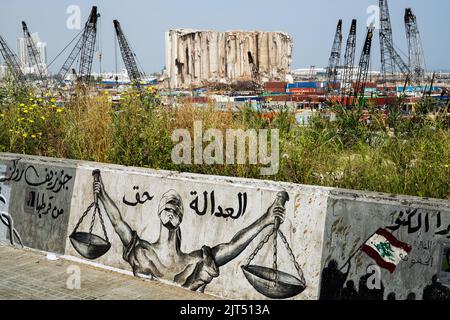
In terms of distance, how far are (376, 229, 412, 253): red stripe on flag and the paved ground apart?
1.96m

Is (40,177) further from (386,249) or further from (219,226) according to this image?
(386,249)

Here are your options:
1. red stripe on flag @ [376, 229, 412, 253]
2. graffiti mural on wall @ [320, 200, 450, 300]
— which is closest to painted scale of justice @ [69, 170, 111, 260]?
graffiti mural on wall @ [320, 200, 450, 300]

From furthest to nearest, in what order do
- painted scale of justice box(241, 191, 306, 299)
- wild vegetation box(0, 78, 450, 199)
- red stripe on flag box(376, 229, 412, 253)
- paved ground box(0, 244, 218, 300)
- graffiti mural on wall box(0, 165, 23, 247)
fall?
1. graffiti mural on wall box(0, 165, 23, 247)
2. wild vegetation box(0, 78, 450, 199)
3. paved ground box(0, 244, 218, 300)
4. painted scale of justice box(241, 191, 306, 299)
5. red stripe on flag box(376, 229, 412, 253)

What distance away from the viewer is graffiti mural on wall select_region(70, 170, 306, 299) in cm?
531

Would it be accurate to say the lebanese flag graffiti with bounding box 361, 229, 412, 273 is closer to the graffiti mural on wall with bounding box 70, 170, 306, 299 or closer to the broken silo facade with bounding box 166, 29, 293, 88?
the graffiti mural on wall with bounding box 70, 170, 306, 299

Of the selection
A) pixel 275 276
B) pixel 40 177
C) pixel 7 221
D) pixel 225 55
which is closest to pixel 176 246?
pixel 275 276

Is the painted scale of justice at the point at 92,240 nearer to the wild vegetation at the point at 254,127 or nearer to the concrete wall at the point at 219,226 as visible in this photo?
the concrete wall at the point at 219,226

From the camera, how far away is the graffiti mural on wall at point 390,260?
4.41 metres

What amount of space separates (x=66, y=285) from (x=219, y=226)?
1871mm

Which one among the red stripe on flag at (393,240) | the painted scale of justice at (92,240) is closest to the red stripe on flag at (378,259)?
the red stripe on flag at (393,240)

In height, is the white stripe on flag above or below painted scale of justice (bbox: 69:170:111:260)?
above

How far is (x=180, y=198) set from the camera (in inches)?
234

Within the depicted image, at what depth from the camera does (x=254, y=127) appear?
24.2 feet
